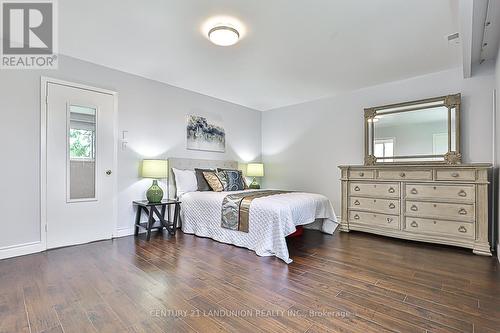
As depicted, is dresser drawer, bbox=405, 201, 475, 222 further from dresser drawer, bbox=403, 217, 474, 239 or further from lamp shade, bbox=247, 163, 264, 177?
lamp shade, bbox=247, 163, 264, 177

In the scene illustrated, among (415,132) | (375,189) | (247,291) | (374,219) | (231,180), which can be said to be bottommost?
(247,291)

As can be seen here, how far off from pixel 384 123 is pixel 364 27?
1923 mm

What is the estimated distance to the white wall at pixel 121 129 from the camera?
109 inches

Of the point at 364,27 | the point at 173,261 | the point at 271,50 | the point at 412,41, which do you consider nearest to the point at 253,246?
the point at 173,261

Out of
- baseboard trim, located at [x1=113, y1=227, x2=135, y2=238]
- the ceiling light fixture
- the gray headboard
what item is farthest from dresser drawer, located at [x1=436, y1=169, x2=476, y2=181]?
baseboard trim, located at [x1=113, y1=227, x2=135, y2=238]

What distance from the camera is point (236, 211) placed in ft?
10.5

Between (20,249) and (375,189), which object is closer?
(20,249)

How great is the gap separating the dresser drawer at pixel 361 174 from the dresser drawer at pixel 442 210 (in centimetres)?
61

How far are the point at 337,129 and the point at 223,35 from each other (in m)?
2.87

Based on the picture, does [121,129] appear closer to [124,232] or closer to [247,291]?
[124,232]

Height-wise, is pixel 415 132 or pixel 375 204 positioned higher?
pixel 415 132

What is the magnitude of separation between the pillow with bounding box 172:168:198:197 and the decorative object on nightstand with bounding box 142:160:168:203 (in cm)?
40

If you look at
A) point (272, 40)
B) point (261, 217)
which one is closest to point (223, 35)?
point (272, 40)

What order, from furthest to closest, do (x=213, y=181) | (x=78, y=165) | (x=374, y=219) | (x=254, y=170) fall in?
(x=254, y=170) → (x=213, y=181) → (x=374, y=219) → (x=78, y=165)
